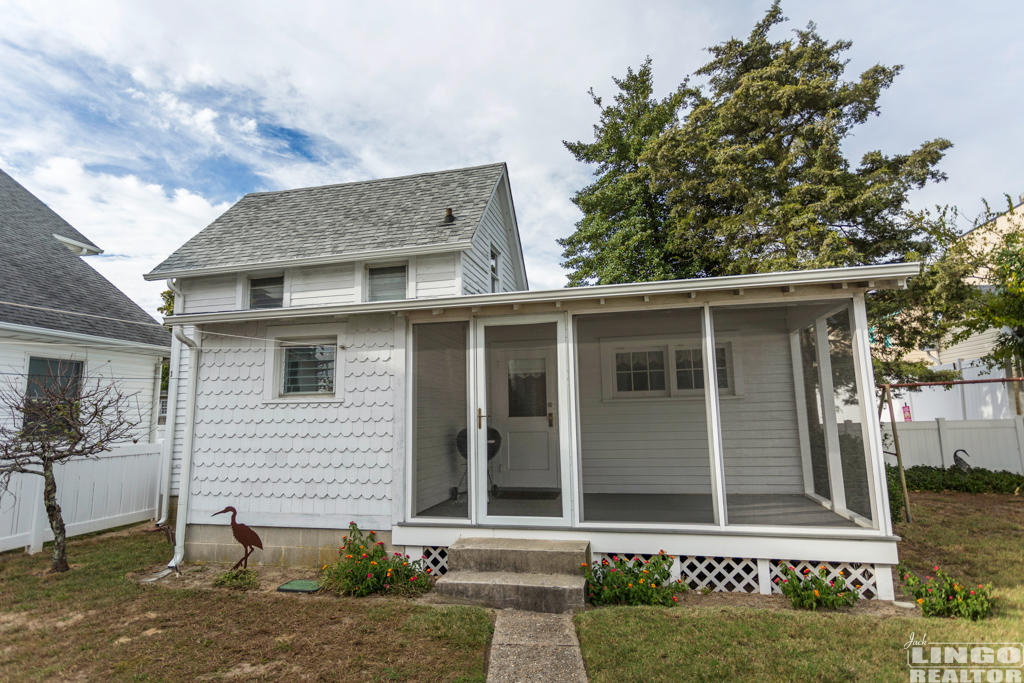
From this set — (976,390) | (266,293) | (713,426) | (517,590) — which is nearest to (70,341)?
(266,293)

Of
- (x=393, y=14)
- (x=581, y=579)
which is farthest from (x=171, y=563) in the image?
(x=393, y=14)

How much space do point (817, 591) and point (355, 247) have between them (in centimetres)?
733

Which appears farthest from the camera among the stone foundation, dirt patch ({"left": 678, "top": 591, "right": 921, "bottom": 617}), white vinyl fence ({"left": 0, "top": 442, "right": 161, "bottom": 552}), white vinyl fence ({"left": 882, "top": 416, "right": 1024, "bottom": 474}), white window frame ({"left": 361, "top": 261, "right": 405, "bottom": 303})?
white vinyl fence ({"left": 882, "top": 416, "right": 1024, "bottom": 474})

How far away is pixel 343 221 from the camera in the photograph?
8.95 meters

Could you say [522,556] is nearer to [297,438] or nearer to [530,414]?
[530,414]

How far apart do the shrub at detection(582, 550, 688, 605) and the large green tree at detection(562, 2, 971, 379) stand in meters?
9.36

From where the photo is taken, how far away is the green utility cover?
494 centimetres

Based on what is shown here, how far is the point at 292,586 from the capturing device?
5.02m

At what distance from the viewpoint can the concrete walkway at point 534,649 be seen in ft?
10.5

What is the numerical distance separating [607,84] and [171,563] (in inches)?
682

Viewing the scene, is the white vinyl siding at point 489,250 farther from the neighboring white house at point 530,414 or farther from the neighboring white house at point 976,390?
the neighboring white house at point 976,390

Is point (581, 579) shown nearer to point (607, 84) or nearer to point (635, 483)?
point (635, 483)

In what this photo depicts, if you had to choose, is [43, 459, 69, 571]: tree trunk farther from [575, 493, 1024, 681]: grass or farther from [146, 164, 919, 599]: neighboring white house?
[575, 493, 1024, 681]: grass

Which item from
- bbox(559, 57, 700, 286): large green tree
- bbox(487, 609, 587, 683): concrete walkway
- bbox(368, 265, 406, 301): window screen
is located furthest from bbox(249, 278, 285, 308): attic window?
bbox(559, 57, 700, 286): large green tree
